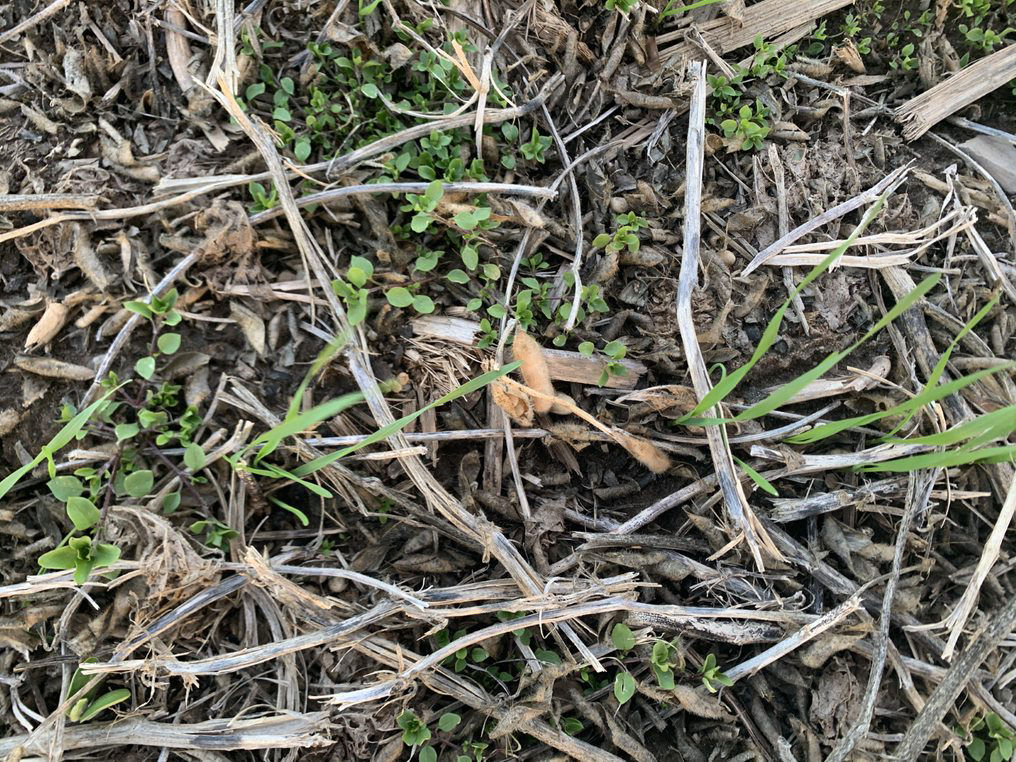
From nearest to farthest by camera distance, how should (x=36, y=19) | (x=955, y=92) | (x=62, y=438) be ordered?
(x=62, y=438), (x=36, y=19), (x=955, y=92)

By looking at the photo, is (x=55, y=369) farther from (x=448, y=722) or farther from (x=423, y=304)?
(x=448, y=722)

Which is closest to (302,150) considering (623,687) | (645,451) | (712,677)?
(645,451)

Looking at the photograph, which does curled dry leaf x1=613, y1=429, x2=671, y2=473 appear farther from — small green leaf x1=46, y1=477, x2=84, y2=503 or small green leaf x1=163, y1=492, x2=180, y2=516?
small green leaf x1=46, y1=477, x2=84, y2=503

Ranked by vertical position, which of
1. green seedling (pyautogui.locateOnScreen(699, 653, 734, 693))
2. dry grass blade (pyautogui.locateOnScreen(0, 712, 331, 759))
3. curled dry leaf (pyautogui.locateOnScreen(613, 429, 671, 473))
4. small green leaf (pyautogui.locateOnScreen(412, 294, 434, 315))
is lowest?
dry grass blade (pyautogui.locateOnScreen(0, 712, 331, 759))

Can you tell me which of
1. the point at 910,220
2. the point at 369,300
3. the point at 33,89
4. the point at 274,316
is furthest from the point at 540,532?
the point at 33,89

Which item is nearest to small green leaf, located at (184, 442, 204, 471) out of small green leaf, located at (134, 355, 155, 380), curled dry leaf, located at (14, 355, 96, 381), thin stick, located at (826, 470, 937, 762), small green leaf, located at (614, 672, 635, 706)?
small green leaf, located at (134, 355, 155, 380)

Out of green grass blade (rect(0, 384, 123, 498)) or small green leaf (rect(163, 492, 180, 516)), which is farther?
small green leaf (rect(163, 492, 180, 516))

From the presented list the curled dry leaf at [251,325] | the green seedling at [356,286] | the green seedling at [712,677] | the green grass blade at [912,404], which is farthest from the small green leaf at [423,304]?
the green seedling at [712,677]
